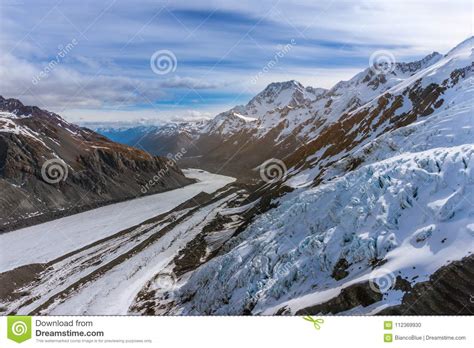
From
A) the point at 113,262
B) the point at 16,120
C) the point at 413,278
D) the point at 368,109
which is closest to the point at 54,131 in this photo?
the point at 16,120

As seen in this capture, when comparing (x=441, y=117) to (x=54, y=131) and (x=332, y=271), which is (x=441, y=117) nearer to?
(x=332, y=271)

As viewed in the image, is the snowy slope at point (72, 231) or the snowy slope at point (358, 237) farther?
the snowy slope at point (72, 231)
